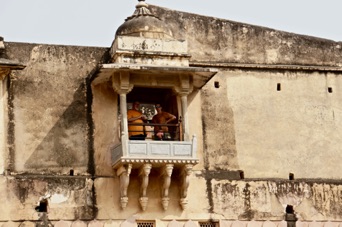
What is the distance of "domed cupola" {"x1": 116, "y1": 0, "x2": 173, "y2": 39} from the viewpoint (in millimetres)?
18672

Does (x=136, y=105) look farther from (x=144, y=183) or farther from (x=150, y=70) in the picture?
(x=144, y=183)

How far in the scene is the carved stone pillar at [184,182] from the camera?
710 inches

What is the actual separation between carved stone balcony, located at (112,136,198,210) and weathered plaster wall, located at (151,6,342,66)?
219cm

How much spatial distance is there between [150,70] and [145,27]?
37.7 inches

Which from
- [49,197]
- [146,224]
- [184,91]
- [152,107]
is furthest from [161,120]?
[49,197]

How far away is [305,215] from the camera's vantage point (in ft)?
63.0

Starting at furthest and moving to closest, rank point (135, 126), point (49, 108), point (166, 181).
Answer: point (135, 126)
point (49, 108)
point (166, 181)

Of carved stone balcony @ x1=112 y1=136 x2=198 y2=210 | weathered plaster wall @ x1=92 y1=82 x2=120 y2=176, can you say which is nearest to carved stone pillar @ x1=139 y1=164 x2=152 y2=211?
carved stone balcony @ x1=112 y1=136 x2=198 y2=210

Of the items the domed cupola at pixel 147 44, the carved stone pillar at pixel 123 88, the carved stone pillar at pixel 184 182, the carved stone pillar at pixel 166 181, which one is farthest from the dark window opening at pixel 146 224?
the domed cupola at pixel 147 44

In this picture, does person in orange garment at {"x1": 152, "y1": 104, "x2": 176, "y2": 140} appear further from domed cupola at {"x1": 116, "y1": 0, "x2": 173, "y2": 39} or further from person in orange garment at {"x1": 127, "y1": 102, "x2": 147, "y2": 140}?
domed cupola at {"x1": 116, "y1": 0, "x2": 173, "y2": 39}

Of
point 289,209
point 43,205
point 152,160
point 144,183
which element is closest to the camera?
point 152,160

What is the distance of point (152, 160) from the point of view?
58.1 feet

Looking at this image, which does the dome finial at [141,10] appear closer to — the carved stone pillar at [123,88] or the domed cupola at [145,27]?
the domed cupola at [145,27]

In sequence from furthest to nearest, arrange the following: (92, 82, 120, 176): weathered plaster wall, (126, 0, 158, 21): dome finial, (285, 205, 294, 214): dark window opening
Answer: (285, 205, 294, 214): dark window opening → (126, 0, 158, 21): dome finial → (92, 82, 120, 176): weathered plaster wall
